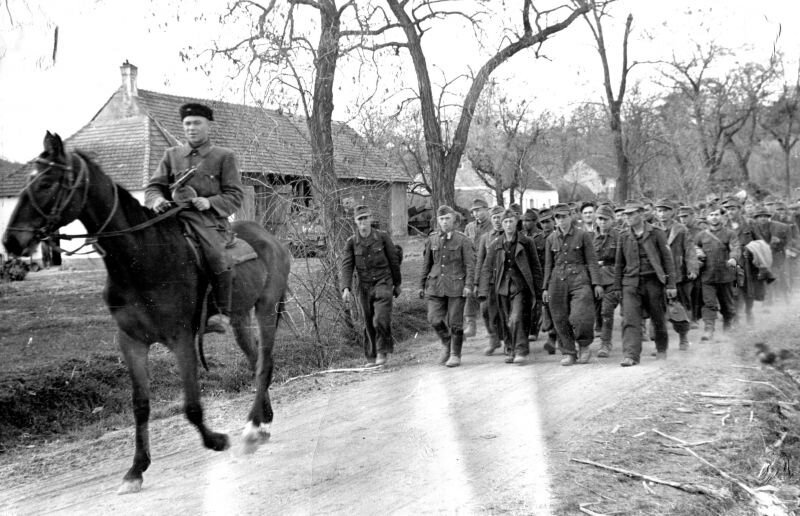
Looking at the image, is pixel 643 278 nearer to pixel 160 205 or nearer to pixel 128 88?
pixel 160 205

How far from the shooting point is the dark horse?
5129 millimetres

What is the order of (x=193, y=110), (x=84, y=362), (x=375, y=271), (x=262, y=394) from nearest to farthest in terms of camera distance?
(x=193, y=110) → (x=262, y=394) → (x=84, y=362) → (x=375, y=271)

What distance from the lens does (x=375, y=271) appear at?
11.3m

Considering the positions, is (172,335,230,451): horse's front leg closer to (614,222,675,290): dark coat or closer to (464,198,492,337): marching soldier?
(614,222,675,290): dark coat

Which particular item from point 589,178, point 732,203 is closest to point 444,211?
point 732,203

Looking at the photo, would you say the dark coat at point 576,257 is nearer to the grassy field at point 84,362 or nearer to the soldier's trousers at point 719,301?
the grassy field at point 84,362

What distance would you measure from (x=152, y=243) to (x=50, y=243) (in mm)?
774

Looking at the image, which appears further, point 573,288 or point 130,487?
point 573,288

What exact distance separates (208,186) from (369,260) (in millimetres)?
4839

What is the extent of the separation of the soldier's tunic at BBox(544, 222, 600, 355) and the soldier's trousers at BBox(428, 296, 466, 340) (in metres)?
1.25

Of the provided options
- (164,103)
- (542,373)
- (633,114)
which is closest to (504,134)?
(633,114)

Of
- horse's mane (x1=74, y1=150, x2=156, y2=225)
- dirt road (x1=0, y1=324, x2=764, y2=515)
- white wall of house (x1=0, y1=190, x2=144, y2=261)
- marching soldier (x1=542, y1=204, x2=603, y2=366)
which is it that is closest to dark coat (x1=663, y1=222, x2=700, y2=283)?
marching soldier (x1=542, y1=204, x2=603, y2=366)

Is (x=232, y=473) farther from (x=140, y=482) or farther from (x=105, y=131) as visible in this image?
(x=105, y=131)

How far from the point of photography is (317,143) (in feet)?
40.1
